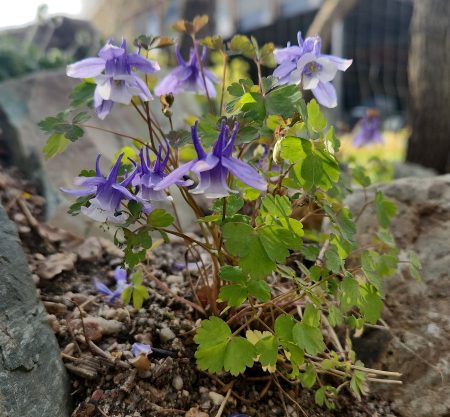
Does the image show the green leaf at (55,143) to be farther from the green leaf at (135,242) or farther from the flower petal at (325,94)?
the flower petal at (325,94)

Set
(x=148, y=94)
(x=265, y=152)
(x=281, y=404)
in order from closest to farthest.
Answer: (x=148, y=94)
(x=281, y=404)
(x=265, y=152)

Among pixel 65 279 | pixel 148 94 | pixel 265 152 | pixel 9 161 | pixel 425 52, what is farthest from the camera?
pixel 425 52

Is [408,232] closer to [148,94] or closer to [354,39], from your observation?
[148,94]

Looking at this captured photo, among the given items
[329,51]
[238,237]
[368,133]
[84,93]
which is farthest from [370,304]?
[329,51]

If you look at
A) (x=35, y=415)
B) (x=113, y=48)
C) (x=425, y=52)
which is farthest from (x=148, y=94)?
(x=425, y=52)

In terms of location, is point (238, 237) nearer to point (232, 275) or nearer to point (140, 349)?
point (232, 275)

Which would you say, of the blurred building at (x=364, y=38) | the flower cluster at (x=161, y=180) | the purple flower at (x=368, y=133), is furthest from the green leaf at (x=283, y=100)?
the blurred building at (x=364, y=38)

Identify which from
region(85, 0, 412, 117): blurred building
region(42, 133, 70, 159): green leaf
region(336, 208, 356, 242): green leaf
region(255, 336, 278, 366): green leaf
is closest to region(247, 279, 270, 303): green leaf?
region(255, 336, 278, 366): green leaf

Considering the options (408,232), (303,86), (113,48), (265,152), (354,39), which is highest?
(113,48)
